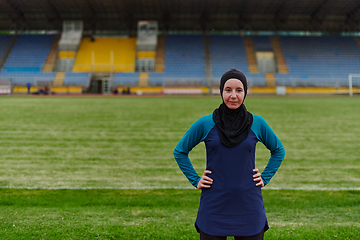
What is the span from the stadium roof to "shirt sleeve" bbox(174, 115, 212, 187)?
125ft

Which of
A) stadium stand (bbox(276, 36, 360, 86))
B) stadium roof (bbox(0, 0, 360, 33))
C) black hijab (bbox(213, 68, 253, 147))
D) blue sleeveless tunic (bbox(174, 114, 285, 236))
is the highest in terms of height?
stadium roof (bbox(0, 0, 360, 33))

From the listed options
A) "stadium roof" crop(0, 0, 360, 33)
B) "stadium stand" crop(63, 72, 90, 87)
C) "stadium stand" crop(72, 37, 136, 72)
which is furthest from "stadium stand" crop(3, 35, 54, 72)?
"stadium stand" crop(63, 72, 90, 87)

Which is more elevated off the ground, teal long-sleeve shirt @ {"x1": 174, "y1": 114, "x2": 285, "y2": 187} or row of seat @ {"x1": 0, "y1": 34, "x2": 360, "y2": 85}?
row of seat @ {"x1": 0, "y1": 34, "x2": 360, "y2": 85}

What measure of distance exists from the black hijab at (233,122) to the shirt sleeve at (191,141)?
91mm

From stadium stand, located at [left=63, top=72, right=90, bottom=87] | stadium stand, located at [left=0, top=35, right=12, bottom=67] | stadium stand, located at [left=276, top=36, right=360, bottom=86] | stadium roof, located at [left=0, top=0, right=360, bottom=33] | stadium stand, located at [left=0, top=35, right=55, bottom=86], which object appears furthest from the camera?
stadium stand, located at [left=0, top=35, right=12, bottom=67]

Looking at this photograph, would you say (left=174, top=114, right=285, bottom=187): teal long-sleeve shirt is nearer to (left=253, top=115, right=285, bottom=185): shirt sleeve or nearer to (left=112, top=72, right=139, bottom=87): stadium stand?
(left=253, top=115, right=285, bottom=185): shirt sleeve

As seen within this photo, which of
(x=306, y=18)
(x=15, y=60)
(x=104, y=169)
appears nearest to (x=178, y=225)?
(x=104, y=169)

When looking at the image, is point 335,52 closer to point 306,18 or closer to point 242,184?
point 306,18

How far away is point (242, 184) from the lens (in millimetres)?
1918

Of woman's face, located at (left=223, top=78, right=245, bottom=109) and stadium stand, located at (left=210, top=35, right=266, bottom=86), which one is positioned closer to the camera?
woman's face, located at (left=223, top=78, right=245, bottom=109)

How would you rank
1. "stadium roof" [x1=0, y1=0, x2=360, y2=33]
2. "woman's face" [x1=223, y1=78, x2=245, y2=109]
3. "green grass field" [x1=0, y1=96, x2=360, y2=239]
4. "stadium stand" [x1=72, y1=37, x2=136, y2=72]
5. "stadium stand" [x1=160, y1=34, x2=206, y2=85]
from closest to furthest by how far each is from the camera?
"woman's face" [x1=223, y1=78, x2=245, y2=109] → "green grass field" [x1=0, y1=96, x2=360, y2=239] → "stadium stand" [x1=160, y1=34, x2=206, y2=85] → "stadium roof" [x1=0, y1=0, x2=360, y2=33] → "stadium stand" [x1=72, y1=37, x2=136, y2=72]

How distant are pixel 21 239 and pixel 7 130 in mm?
8520

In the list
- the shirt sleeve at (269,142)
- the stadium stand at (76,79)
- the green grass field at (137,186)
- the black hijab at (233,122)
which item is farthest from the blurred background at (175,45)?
the black hijab at (233,122)

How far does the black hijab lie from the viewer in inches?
73.4
